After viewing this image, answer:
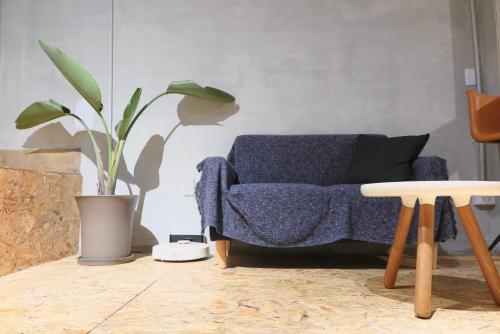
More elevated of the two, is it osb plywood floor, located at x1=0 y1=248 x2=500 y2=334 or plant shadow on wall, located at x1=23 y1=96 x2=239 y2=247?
plant shadow on wall, located at x1=23 y1=96 x2=239 y2=247

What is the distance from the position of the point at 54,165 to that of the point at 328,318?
2.15m

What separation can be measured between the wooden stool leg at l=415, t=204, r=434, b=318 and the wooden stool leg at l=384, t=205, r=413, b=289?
0.45ft

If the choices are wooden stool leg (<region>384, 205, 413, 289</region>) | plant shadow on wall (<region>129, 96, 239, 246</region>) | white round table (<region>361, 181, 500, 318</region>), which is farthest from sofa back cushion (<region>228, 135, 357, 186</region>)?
white round table (<region>361, 181, 500, 318</region>)

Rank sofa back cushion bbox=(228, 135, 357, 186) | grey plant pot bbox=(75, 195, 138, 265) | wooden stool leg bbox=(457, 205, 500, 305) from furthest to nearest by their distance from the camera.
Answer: sofa back cushion bbox=(228, 135, 357, 186) < grey plant pot bbox=(75, 195, 138, 265) < wooden stool leg bbox=(457, 205, 500, 305)

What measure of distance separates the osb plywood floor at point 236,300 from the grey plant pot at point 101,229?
0.10 m

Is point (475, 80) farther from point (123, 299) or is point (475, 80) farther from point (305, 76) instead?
point (123, 299)

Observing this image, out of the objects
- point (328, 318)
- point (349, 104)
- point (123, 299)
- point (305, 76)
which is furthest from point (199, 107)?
point (328, 318)

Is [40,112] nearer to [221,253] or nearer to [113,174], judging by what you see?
[113,174]

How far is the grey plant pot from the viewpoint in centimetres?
197

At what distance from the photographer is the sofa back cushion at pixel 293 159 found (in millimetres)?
2199

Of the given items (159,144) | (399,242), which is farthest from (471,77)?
(159,144)

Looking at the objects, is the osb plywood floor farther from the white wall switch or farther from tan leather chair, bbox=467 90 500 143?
the white wall switch

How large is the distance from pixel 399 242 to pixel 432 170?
62 cm

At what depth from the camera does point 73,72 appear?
2064mm
